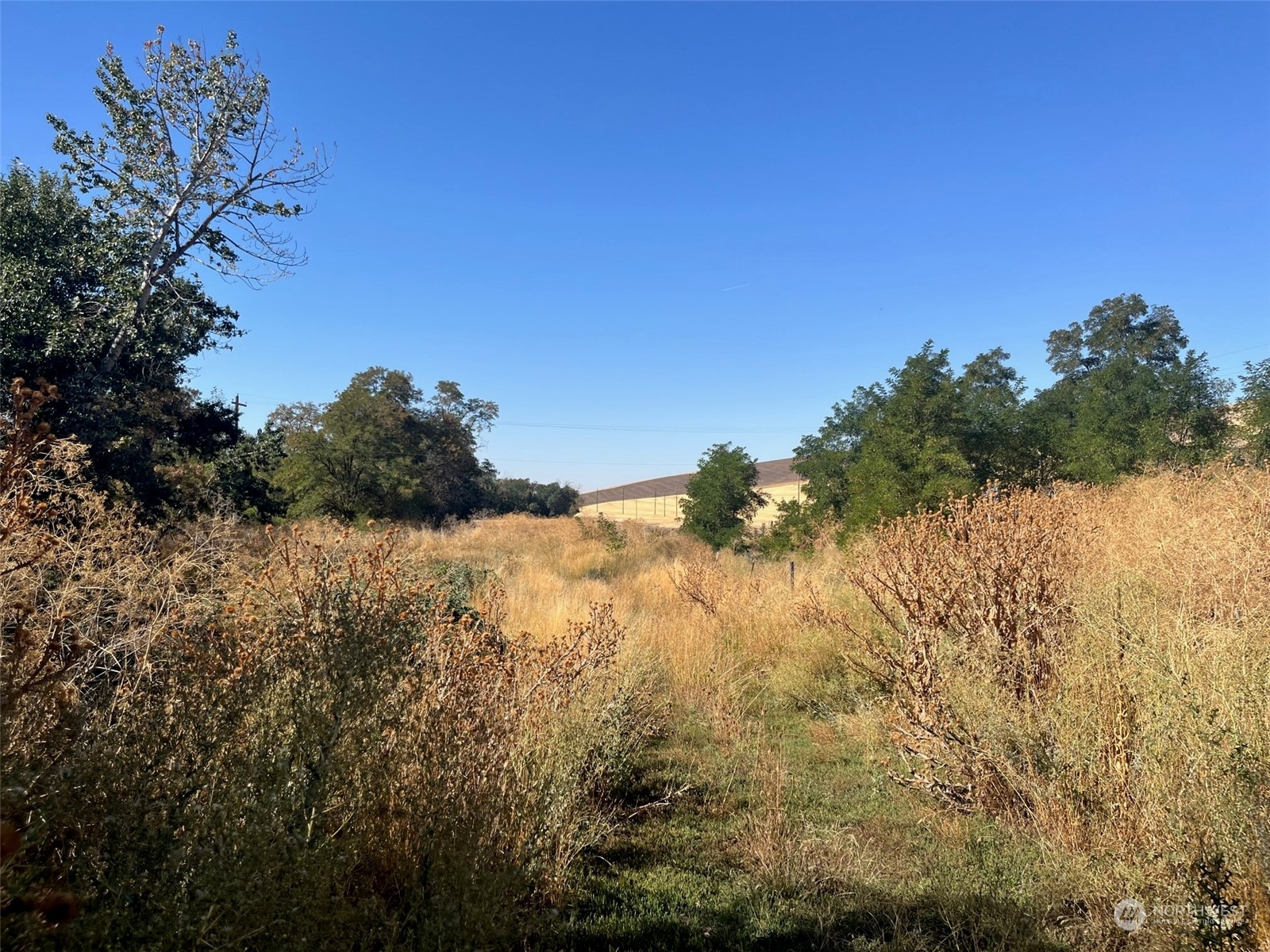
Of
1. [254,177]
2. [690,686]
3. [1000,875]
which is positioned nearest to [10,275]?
[254,177]

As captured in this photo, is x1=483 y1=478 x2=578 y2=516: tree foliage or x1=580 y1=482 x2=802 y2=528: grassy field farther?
x1=580 y1=482 x2=802 y2=528: grassy field

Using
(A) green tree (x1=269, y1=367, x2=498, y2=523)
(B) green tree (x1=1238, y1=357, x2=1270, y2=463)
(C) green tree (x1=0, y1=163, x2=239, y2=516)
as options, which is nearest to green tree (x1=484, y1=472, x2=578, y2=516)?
(A) green tree (x1=269, y1=367, x2=498, y2=523)

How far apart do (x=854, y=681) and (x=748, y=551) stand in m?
13.8

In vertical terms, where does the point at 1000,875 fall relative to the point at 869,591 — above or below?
below

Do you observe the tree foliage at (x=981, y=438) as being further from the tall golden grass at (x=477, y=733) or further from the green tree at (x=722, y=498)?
the tall golden grass at (x=477, y=733)

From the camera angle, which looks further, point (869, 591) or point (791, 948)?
point (869, 591)

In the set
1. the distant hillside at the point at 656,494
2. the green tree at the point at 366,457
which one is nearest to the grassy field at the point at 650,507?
the distant hillside at the point at 656,494

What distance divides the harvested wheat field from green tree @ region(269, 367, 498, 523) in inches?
758

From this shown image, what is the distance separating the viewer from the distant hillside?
188 ft

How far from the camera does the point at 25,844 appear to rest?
1237 mm

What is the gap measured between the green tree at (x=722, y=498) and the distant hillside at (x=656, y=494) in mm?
29508

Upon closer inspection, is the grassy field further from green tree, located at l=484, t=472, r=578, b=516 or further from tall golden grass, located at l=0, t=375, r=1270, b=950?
tall golden grass, located at l=0, t=375, r=1270, b=950

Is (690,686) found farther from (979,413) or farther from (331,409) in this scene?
(331,409)

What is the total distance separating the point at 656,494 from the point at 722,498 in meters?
46.8
